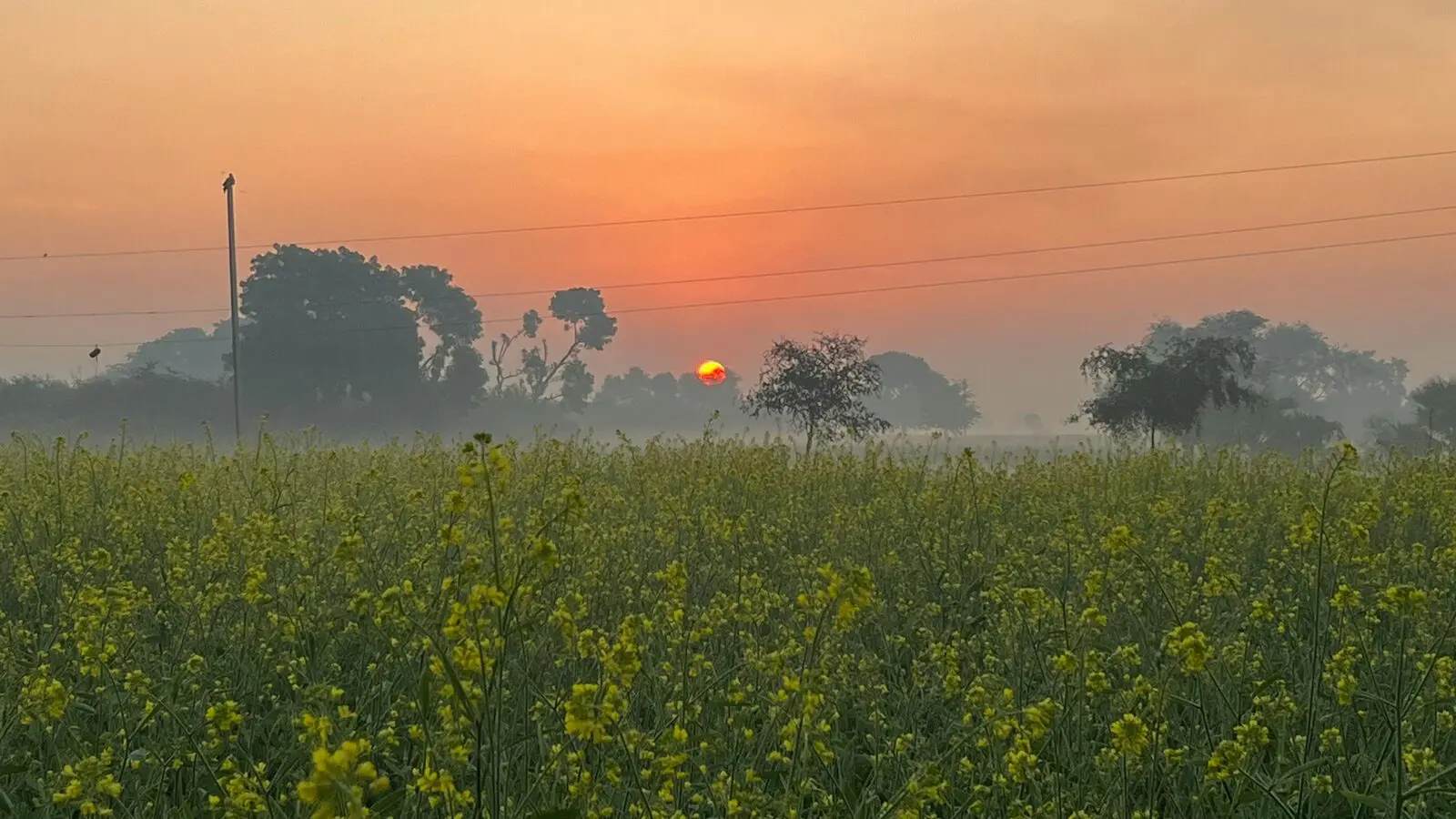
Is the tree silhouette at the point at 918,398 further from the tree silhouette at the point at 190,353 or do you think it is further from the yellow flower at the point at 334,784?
the yellow flower at the point at 334,784

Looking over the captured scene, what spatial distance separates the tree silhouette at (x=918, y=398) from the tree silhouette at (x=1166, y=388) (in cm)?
10800

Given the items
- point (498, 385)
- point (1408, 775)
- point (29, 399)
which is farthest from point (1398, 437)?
point (29, 399)

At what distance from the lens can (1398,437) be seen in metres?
58.8

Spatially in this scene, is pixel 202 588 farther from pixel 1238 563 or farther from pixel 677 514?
pixel 1238 563

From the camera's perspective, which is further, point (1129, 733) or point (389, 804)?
point (1129, 733)

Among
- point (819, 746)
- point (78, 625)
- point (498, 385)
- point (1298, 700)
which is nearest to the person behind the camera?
point (819, 746)

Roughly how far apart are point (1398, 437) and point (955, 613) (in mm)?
64631

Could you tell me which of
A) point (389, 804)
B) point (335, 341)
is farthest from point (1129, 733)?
point (335, 341)

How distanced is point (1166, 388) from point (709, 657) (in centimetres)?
3396

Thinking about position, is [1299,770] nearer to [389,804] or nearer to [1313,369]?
[389,804]

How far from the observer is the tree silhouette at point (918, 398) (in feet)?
488

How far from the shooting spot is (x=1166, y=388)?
3512 cm

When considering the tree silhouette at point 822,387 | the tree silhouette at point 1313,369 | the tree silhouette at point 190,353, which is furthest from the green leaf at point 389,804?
the tree silhouette at point 190,353

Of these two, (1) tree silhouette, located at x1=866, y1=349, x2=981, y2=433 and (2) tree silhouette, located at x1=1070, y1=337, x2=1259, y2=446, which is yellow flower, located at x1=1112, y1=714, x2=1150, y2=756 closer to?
(2) tree silhouette, located at x1=1070, y1=337, x2=1259, y2=446
